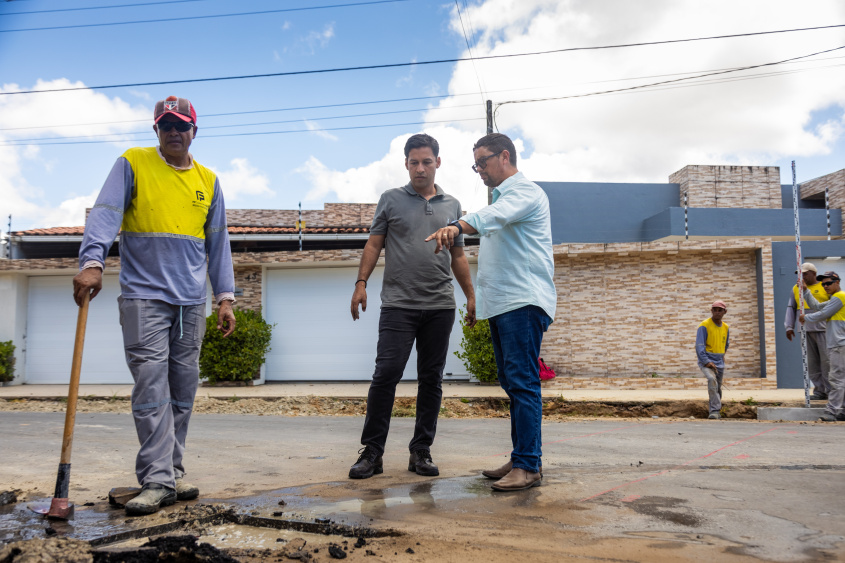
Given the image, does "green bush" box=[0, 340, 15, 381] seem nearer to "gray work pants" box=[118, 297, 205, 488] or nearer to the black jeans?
"gray work pants" box=[118, 297, 205, 488]

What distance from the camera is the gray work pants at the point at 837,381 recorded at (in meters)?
7.77

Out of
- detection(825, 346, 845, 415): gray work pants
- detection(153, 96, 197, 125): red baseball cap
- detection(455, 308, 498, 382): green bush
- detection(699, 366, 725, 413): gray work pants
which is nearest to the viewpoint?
detection(153, 96, 197, 125): red baseball cap

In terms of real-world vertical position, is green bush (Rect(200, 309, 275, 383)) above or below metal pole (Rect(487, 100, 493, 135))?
below

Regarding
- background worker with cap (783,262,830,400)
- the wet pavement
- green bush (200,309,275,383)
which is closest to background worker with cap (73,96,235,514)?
the wet pavement

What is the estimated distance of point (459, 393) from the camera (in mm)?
10852

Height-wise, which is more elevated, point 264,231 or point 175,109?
point 264,231

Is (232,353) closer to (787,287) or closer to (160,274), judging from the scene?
(160,274)

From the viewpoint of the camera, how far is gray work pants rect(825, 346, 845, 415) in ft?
25.5

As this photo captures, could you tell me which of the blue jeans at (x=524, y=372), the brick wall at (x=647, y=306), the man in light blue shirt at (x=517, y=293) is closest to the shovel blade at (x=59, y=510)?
the man in light blue shirt at (x=517, y=293)

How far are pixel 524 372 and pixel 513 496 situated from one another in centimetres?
64

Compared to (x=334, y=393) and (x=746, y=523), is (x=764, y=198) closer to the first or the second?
(x=334, y=393)

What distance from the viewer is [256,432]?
20.4 feet

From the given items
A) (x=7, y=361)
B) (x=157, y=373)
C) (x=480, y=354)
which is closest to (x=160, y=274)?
(x=157, y=373)

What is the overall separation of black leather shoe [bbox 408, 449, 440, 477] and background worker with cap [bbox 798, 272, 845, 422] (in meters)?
6.51
